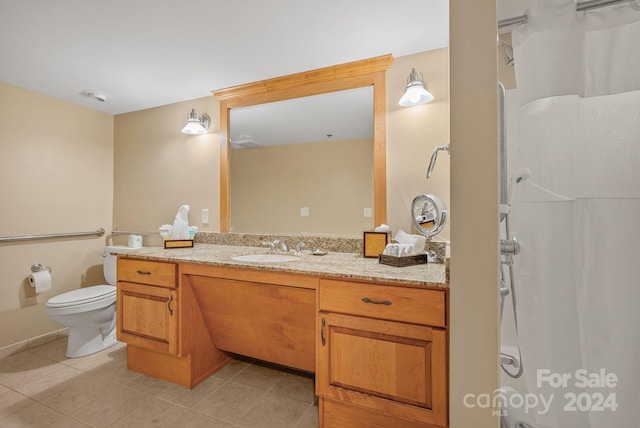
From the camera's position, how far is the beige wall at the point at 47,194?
2158 millimetres

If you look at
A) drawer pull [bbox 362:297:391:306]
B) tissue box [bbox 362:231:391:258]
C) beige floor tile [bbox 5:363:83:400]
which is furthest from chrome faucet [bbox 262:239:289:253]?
beige floor tile [bbox 5:363:83:400]

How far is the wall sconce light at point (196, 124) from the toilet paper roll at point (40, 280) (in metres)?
1.61

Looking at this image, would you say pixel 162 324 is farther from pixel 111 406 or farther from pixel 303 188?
pixel 303 188

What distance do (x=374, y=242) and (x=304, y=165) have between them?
2.52 feet

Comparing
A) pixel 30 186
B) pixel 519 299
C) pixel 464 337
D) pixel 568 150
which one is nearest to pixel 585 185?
pixel 568 150

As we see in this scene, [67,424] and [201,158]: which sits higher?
[201,158]

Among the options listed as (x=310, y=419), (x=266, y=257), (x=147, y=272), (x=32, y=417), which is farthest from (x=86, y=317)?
(x=310, y=419)

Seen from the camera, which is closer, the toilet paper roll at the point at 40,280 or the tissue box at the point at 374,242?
the tissue box at the point at 374,242

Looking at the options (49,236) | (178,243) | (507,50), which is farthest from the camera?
(49,236)

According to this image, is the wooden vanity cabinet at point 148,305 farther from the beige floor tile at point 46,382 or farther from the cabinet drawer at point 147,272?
the beige floor tile at point 46,382

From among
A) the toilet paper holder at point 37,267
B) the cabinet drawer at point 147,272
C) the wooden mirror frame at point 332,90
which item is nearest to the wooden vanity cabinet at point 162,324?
the cabinet drawer at point 147,272

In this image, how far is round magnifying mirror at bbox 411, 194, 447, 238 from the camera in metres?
1.52

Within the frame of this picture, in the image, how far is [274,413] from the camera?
1.49 m

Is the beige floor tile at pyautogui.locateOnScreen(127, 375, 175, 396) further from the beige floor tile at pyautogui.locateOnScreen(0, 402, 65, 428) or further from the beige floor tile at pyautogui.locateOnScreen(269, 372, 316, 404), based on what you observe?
the beige floor tile at pyautogui.locateOnScreen(269, 372, 316, 404)
